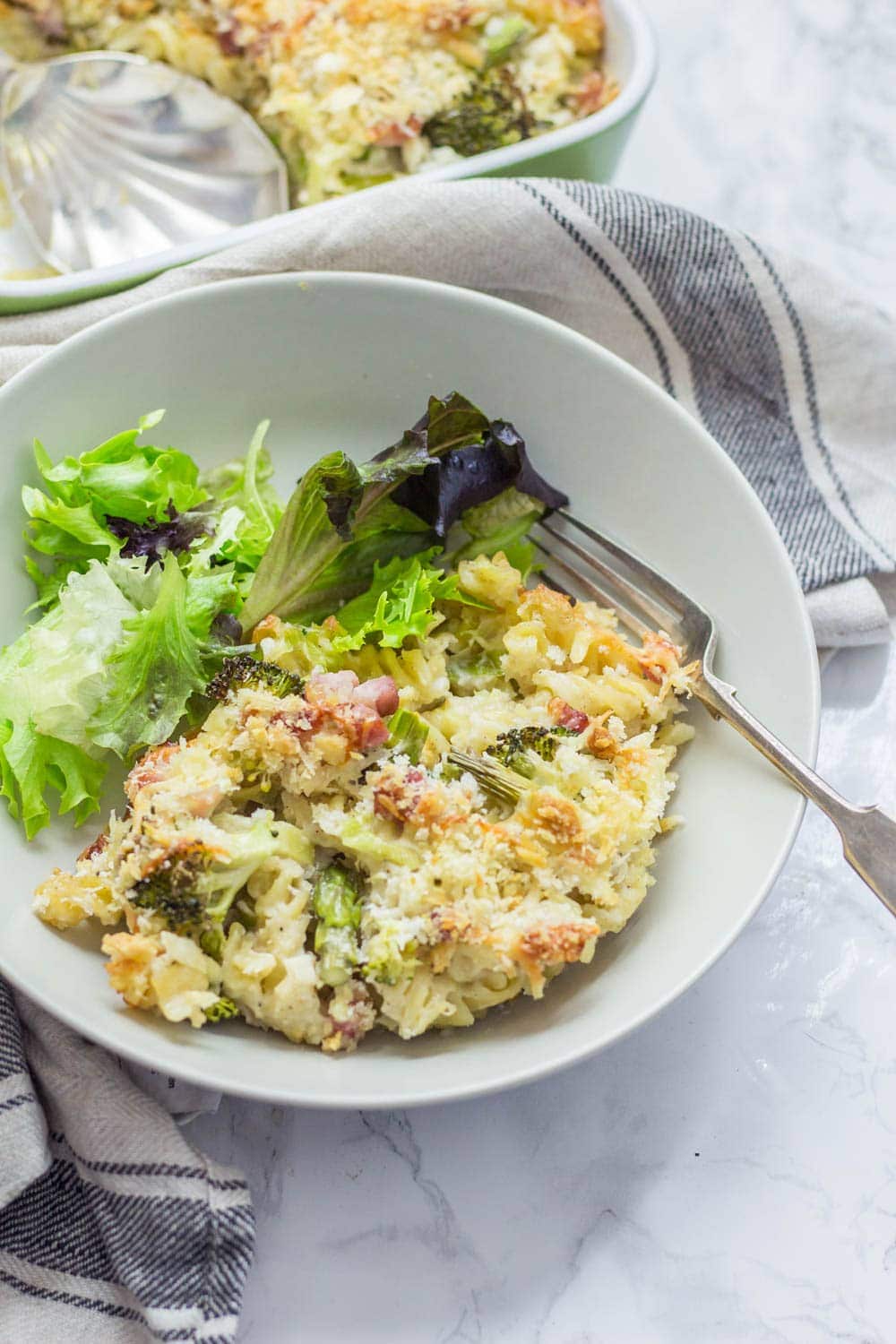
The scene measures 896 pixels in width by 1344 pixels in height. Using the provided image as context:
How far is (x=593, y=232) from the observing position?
3.31 m

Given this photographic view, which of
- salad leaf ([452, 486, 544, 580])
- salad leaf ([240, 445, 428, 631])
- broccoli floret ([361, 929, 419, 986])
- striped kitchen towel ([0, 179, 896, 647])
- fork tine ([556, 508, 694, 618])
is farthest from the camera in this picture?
striped kitchen towel ([0, 179, 896, 647])

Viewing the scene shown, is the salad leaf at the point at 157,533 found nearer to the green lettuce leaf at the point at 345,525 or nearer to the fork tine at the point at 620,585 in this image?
the green lettuce leaf at the point at 345,525

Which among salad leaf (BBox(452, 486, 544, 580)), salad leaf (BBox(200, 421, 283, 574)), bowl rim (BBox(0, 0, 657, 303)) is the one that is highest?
bowl rim (BBox(0, 0, 657, 303))

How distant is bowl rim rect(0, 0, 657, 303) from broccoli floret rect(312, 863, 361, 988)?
168 centimetres

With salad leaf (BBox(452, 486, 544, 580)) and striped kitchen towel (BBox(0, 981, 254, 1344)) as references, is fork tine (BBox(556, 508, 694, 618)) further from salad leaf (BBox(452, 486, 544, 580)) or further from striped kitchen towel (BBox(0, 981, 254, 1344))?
striped kitchen towel (BBox(0, 981, 254, 1344))

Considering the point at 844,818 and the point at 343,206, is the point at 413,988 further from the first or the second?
the point at 343,206

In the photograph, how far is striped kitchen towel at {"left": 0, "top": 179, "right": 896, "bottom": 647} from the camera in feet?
10.6

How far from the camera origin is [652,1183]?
272 centimetres

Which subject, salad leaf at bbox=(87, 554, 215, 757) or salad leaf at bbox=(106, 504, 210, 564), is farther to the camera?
salad leaf at bbox=(106, 504, 210, 564)

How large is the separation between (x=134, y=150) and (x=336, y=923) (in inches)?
101

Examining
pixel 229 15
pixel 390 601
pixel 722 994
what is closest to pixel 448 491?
pixel 390 601

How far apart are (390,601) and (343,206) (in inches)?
45.0

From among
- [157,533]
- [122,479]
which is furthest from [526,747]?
[122,479]

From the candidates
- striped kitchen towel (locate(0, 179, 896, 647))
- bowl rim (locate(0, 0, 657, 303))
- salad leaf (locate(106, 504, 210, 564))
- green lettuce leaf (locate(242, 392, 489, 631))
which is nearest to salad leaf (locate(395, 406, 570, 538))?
green lettuce leaf (locate(242, 392, 489, 631))
